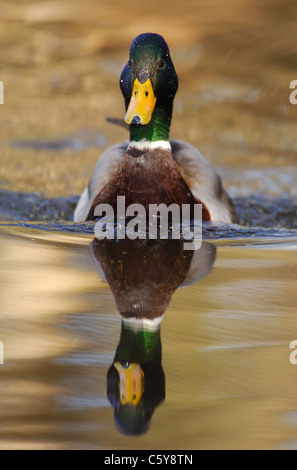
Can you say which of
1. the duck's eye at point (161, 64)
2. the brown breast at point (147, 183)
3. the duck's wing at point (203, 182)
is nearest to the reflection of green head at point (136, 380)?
the brown breast at point (147, 183)

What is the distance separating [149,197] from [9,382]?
256 centimetres

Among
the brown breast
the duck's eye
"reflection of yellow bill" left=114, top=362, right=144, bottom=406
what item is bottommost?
"reflection of yellow bill" left=114, top=362, right=144, bottom=406

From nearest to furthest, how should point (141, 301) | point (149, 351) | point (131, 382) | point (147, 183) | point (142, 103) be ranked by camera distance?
point (131, 382) → point (149, 351) → point (141, 301) → point (142, 103) → point (147, 183)

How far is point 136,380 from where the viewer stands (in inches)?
89.8

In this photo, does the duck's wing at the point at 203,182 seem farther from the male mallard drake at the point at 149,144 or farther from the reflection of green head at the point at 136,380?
the reflection of green head at the point at 136,380

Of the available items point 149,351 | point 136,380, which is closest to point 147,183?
point 149,351

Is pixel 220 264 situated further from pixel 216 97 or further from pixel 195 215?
pixel 216 97

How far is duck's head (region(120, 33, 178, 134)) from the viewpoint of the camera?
4.59 meters

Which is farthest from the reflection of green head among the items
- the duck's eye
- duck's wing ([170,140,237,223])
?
duck's wing ([170,140,237,223])

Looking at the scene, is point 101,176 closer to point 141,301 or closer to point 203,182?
point 203,182

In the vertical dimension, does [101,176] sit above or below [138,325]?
above

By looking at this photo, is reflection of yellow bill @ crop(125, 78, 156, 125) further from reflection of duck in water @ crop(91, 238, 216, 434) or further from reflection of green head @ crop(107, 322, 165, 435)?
reflection of green head @ crop(107, 322, 165, 435)

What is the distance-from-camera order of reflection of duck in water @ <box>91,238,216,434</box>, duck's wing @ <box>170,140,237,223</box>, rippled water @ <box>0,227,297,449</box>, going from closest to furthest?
1. rippled water @ <box>0,227,297,449</box>
2. reflection of duck in water @ <box>91,238,216,434</box>
3. duck's wing @ <box>170,140,237,223</box>

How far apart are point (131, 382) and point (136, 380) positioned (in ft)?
0.10
